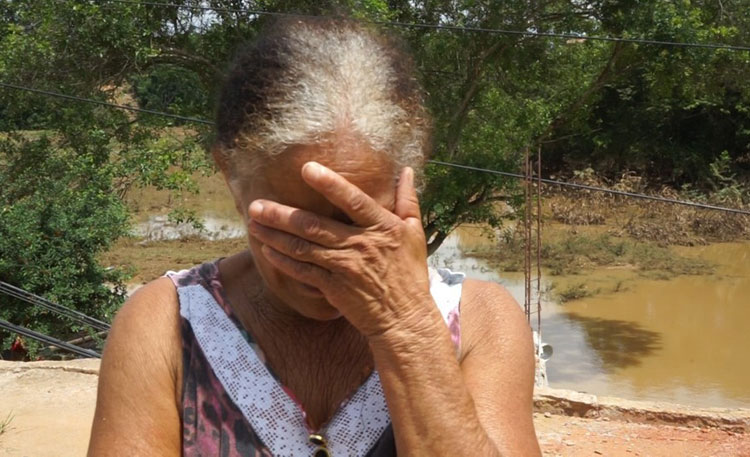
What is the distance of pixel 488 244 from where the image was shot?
56.6 feet

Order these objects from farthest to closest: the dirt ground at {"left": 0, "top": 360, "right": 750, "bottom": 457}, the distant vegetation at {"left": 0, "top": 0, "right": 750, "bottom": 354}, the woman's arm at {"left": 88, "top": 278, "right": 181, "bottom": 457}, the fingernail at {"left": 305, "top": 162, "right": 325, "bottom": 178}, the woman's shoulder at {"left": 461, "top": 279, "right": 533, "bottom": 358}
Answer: the distant vegetation at {"left": 0, "top": 0, "right": 750, "bottom": 354} → the dirt ground at {"left": 0, "top": 360, "right": 750, "bottom": 457} → the woman's shoulder at {"left": 461, "top": 279, "right": 533, "bottom": 358} → the woman's arm at {"left": 88, "top": 278, "right": 181, "bottom": 457} → the fingernail at {"left": 305, "top": 162, "right": 325, "bottom": 178}

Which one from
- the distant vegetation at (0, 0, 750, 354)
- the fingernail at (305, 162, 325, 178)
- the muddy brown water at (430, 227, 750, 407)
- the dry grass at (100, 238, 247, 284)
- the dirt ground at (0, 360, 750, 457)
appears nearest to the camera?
the fingernail at (305, 162, 325, 178)

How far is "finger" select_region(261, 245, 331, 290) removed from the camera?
1.04 metres

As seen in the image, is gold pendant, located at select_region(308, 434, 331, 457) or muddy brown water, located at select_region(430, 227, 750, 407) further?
muddy brown water, located at select_region(430, 227, 750, 407)

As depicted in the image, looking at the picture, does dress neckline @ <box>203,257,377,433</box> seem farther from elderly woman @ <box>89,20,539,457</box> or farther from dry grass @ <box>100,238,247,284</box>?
dry grass @ <box>100,238,247,284</box>

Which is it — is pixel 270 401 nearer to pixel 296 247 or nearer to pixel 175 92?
pixel 296 247

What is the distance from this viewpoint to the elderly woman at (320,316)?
1.04m

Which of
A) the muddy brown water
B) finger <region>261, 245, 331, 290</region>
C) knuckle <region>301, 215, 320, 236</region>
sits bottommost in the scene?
the muddy brown water

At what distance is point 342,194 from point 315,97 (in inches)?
5.9

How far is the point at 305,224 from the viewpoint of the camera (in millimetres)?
1008

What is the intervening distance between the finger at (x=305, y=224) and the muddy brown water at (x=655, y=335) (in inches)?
366

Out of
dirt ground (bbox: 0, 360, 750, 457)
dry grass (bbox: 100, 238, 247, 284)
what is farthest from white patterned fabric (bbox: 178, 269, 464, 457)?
dry grass (bbox: 100, 238, 247, 284)

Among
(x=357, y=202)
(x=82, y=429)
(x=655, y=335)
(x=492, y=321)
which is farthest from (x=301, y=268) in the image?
(x=655, y=335)

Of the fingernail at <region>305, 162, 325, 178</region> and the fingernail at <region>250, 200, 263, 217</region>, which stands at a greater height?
the fingernail at <region>305, 162, 325, 178</region>
